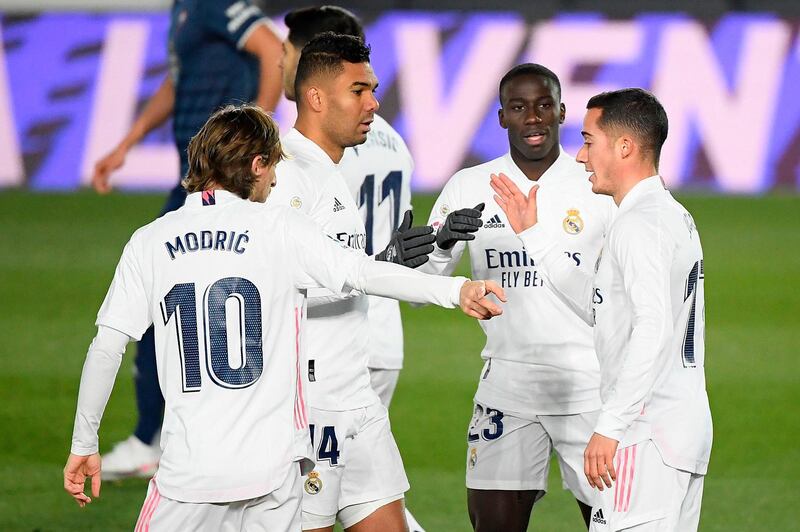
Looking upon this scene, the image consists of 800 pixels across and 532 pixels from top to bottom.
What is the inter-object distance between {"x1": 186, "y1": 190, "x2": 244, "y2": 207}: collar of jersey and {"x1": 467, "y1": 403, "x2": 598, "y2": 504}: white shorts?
1.64 meters

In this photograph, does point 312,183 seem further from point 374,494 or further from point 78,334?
point 78,334

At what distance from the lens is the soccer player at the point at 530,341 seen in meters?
4.66

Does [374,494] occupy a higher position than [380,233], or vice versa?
[380,233]

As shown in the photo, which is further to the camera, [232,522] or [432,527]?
[432,527]

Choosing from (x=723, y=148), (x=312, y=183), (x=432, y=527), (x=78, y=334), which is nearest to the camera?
(x=312, y=183)

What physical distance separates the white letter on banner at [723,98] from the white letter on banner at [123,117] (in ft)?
24.9

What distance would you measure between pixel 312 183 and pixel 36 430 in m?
3.84

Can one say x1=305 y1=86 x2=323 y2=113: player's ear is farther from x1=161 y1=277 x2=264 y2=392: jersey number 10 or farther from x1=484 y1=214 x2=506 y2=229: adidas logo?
x1=161 y1=277 x2=264 y2=392: jersey number 10

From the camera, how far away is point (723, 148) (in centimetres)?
1856

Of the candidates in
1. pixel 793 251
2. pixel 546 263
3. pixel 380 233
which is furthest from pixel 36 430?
pixel 793 251

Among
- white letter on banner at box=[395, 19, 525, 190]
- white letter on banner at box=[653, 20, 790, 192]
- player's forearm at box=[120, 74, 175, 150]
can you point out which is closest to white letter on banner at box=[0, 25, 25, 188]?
white letter on banner at box=[395, 19, 525, 190]

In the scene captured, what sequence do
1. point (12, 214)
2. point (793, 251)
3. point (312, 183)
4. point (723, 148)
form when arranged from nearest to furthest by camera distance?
point (312, 183) → point (793, 251) → point (12, 214) → point (723, 148)

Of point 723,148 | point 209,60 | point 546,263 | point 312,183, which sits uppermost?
point 723,148

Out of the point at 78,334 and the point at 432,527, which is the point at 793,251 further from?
the point at 432,527
